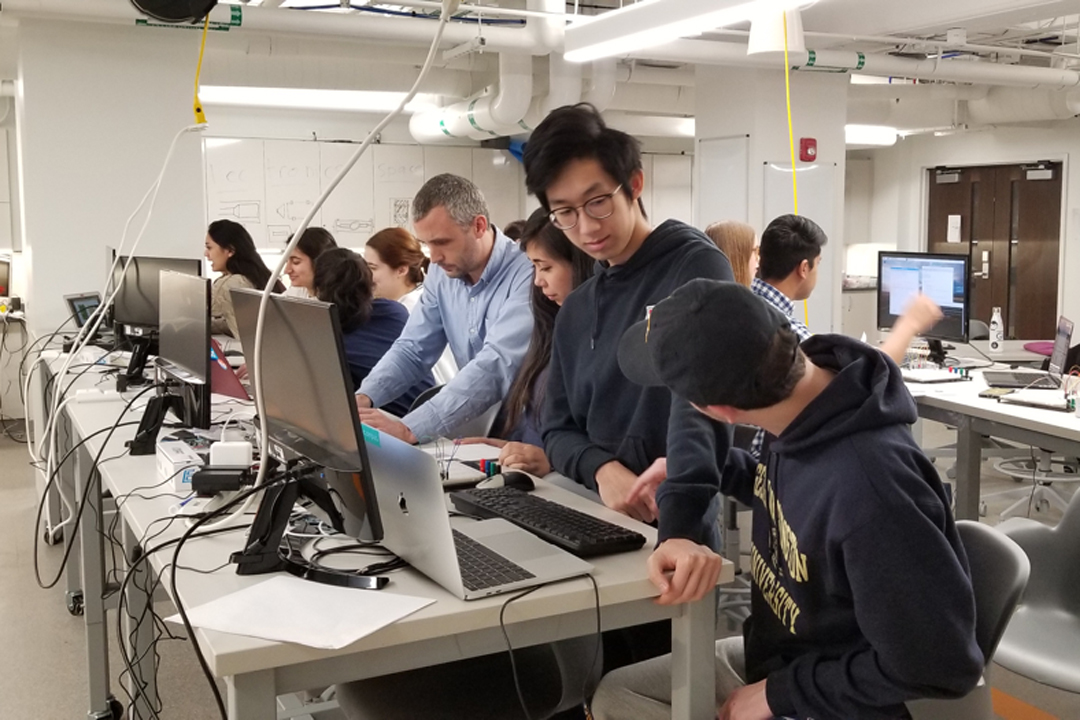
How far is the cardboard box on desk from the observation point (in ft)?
6.92

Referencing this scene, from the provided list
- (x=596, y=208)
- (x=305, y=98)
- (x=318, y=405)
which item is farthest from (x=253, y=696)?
(x=305, y=98)

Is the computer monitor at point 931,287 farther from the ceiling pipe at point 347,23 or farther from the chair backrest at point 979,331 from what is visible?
the ceiling pipe at point 347,23

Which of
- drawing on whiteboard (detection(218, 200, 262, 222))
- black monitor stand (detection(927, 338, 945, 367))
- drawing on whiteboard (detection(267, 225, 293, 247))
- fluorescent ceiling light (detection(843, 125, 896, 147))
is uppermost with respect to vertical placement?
fluorescent ceiling light (detection(843, 125, 896, 147))

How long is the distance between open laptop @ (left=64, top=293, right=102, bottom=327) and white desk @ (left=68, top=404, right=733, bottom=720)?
3.40 m

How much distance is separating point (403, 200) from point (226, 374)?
5.97 m

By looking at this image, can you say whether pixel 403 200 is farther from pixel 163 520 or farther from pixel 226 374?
pixel 163 520

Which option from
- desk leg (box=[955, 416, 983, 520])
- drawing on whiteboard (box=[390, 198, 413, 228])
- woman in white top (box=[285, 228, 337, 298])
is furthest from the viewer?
drawing on whiteboard (box=[390, 198, 413, 228])

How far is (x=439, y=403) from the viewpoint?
2.71m

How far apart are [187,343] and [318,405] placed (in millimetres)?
1209

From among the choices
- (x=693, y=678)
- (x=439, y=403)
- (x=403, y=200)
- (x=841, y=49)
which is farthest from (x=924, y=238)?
(x=693, y=678)

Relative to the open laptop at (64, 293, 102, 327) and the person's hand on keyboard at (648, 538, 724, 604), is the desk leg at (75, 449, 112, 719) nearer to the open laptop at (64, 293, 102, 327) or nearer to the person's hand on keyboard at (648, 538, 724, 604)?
the person's hand on keyboard at (648, 538, 724, 604)

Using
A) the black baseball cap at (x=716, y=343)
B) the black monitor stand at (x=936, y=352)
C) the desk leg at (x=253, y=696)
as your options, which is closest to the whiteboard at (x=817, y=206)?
the black monitor stand at (x=936, y=352)

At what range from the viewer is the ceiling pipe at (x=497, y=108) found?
6598mm

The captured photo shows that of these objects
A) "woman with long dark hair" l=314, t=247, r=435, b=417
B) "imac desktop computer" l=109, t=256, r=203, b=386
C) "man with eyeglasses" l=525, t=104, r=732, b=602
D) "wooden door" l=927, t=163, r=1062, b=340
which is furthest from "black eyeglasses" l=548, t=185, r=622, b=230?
"wooden door" l=927, t=163, r=1062, b=340
